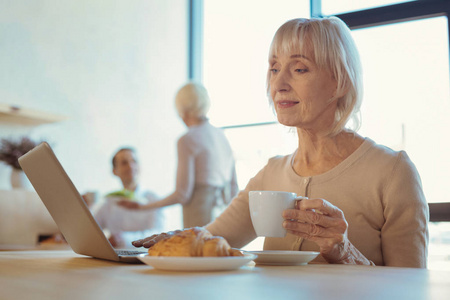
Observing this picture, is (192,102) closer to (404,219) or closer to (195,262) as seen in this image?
(404,219)

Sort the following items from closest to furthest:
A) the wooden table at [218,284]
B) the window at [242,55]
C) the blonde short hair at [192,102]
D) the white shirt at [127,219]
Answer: the wooden table at [218,284] < the blonde short hair at [192,102] < the white shirt at [127,219] < the window at [242,55]

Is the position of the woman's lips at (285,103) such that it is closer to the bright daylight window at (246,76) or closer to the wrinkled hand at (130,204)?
the wrinkled hand at (130,204)

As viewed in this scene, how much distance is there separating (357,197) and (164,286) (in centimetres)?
84

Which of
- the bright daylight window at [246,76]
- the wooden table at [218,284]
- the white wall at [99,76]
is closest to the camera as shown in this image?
the wooden table at [218,284]

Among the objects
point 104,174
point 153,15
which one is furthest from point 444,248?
point 153,15

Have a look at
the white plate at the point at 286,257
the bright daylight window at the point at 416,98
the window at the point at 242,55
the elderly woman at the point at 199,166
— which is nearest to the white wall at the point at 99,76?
the window at the point at 242,55

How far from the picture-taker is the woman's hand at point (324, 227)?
867 mm

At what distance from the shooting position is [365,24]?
340 cm

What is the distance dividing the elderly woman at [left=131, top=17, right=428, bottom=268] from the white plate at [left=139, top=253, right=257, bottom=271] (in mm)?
560

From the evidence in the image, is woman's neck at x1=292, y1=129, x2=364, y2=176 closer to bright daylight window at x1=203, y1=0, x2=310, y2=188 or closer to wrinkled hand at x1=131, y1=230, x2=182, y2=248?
wrinkled hand at x1=131, y1=230, x2=182, y2=248

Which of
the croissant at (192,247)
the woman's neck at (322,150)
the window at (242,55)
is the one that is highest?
the window at (242,55)

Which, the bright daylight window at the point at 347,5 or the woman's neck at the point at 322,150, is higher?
the bright daylight window at the point at 347,5

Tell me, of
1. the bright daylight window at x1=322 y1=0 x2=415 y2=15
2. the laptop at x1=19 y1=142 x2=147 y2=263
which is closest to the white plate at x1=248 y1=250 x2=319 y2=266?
the laptop at x1=19 y1=142 x2=147 y2=263

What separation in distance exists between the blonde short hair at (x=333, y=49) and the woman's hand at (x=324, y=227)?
48 cm
